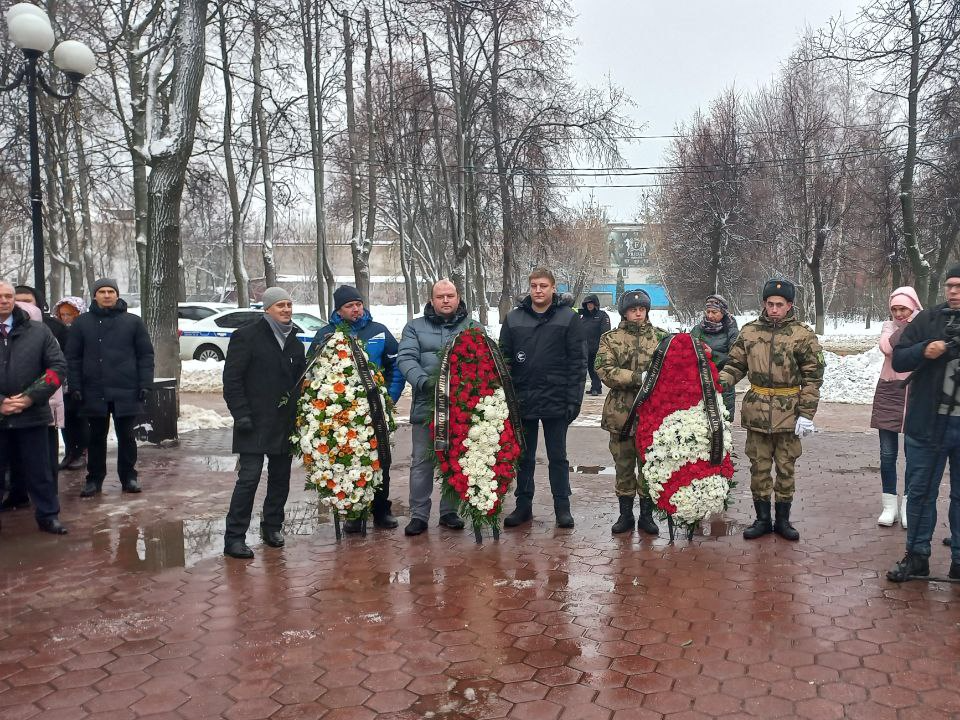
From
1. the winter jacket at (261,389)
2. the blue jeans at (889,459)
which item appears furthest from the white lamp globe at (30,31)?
the blue jeans at (889,459)

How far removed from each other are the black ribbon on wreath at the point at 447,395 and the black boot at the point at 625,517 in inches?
37.0

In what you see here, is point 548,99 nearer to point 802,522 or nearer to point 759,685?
point 802,522

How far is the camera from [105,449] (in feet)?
24.3

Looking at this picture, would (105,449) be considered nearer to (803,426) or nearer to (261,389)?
(261,389)

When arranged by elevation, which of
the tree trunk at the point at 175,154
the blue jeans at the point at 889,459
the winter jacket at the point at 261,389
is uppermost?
the tree trunk at the point at 175,154

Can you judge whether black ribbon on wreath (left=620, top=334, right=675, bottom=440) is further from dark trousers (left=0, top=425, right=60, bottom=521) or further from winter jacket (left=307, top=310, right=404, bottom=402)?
dark trousers (left=0, top=425, right=60, bottom=521)

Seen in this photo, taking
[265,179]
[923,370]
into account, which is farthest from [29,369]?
[265,179]

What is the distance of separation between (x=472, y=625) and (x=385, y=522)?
6.82 ft

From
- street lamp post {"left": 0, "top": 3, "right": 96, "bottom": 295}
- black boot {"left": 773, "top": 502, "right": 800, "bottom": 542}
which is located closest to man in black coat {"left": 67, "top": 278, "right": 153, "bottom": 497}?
street lamp post {"left": 0, "top": 3, "right": 96, "bottom": 295}

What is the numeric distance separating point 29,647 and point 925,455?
518 centimetres

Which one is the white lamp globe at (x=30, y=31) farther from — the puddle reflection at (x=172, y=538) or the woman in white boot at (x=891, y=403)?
the woman in white boot at (x=891, y=403)

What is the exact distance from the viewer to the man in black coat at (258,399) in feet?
18.0

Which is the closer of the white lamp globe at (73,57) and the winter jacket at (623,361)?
the winter jacket at (623,361)

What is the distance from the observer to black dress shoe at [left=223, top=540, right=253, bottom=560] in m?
5.45
